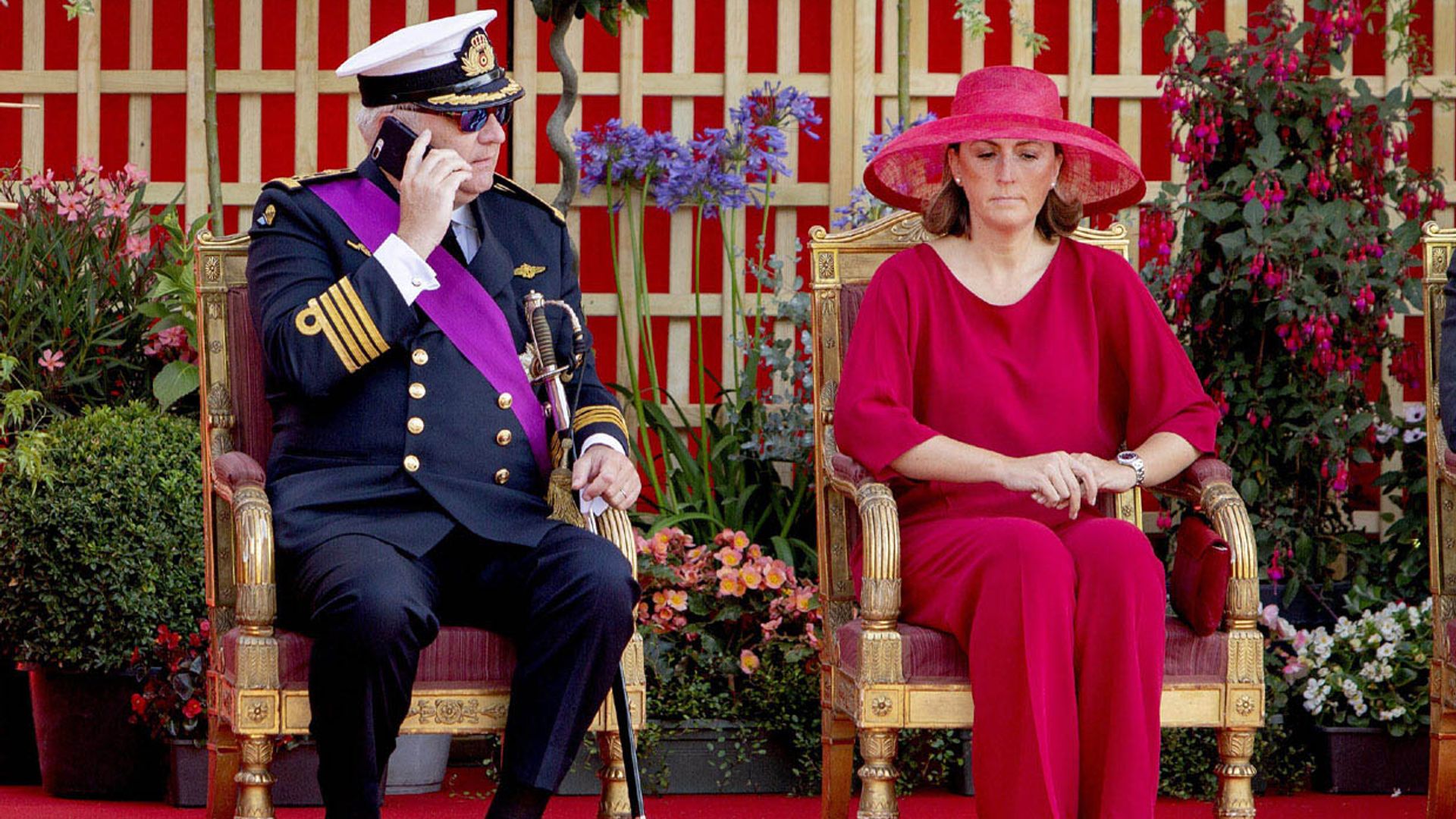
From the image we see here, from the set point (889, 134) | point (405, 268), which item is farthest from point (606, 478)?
point (889, 134)

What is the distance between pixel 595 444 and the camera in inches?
133

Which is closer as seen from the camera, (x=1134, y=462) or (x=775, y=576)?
(x=1134, y=462)

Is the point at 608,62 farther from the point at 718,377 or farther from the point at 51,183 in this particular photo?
the point at 51,183

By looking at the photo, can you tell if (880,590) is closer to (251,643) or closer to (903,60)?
(251,643)

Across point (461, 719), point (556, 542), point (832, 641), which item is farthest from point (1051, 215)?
point (461, 719)

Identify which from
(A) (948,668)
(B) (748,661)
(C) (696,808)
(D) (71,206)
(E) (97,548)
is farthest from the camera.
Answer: (D) (71,206)

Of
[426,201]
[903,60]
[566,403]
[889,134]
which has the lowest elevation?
[566,403]

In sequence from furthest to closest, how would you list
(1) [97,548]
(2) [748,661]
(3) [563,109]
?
(3) [563,109] → (2) [748,661] → (1) [97,548]

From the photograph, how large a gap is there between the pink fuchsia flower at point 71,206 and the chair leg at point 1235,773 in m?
2.93

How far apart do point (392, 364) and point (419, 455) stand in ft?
0.53

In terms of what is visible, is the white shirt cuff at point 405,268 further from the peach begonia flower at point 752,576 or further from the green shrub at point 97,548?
the peach begonia flower at point 752,576

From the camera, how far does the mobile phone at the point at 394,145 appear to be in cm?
333

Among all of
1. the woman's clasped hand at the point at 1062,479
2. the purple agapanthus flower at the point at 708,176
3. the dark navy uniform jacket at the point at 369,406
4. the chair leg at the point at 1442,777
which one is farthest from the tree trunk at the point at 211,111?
the chair leg at the point at 1442,777

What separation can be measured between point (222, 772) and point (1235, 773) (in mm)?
1723
